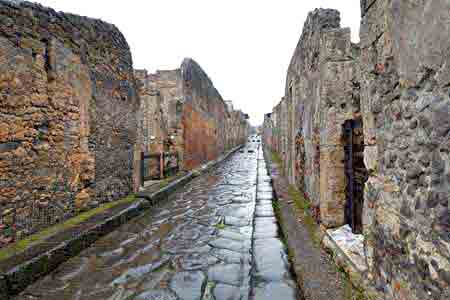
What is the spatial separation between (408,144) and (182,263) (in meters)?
2.23

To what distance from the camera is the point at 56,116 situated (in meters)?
3.46

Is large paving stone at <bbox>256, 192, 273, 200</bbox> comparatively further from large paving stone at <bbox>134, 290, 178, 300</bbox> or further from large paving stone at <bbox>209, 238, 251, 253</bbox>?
large paving stone at <bbox>134, 290, 178, 300</bbox>

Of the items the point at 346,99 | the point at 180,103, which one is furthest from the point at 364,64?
the point at 180,103

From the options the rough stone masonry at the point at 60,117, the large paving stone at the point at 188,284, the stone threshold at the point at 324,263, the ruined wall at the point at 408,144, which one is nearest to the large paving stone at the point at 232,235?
the stone threshold at the point at 324,263

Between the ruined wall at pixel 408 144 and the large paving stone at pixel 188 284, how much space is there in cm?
133

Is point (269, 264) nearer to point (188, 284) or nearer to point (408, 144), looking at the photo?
point (188, 284)

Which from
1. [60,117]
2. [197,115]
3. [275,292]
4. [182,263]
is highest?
[197,115]

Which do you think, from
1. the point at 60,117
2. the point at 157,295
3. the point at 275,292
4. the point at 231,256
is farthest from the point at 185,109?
the point at 275,292

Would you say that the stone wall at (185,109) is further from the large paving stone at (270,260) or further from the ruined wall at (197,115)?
the large paving stone at (270,260)

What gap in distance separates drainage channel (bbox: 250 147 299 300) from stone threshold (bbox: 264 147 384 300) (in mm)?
85

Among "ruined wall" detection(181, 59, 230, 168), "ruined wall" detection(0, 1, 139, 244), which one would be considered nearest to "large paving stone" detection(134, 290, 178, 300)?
"ruined wall" detection(0, 1, 139, 244)

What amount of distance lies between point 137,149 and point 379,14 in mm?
5182

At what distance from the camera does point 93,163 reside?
4211 millimetres

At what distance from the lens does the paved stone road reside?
2084mm
